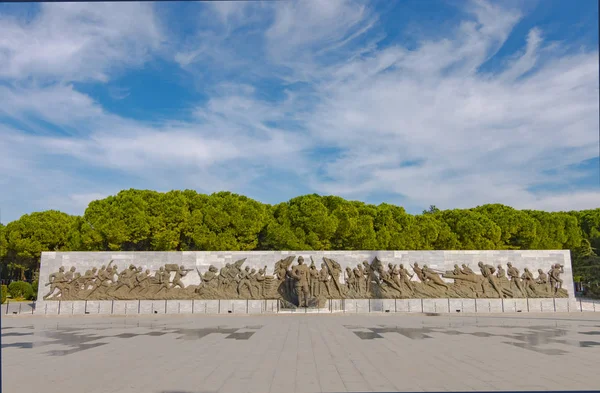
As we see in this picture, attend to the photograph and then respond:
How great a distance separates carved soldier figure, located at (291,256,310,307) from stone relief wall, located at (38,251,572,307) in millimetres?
51

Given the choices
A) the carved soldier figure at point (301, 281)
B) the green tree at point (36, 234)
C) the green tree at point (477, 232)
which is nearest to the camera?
the carved soldier figure at point (301, 281)

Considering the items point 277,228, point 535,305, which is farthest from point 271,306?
point 535,305

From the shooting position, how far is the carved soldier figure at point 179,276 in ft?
76.8

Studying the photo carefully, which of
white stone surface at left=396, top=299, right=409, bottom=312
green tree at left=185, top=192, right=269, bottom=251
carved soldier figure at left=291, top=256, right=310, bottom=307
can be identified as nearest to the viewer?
carved soldier figure at left=291, top=256, right=310, bottom=307

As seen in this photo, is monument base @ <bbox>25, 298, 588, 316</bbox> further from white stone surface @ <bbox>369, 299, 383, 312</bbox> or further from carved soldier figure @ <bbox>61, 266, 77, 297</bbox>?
carved soldier figure @ <bbox>61, 266, 77, 297</bbox>

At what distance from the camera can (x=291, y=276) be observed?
2298 centimetres

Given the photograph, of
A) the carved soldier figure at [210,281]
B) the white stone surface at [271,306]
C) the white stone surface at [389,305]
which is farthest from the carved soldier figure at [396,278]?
the carved soldier figure at [210,281]

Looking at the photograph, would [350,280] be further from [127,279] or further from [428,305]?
[127,279]

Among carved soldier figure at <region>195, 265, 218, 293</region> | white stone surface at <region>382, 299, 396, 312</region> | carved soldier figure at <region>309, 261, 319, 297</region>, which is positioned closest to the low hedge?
carved soldier figure at <region>195, 265, 218, 293</region>

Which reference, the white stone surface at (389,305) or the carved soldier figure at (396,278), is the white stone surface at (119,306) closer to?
the white stone surface at (389,305)

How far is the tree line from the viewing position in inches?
1259

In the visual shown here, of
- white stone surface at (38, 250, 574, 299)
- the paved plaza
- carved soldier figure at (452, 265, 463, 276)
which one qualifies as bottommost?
the paved plaza

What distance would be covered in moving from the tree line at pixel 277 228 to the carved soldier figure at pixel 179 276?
8337 mm

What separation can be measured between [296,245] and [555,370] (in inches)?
1008
